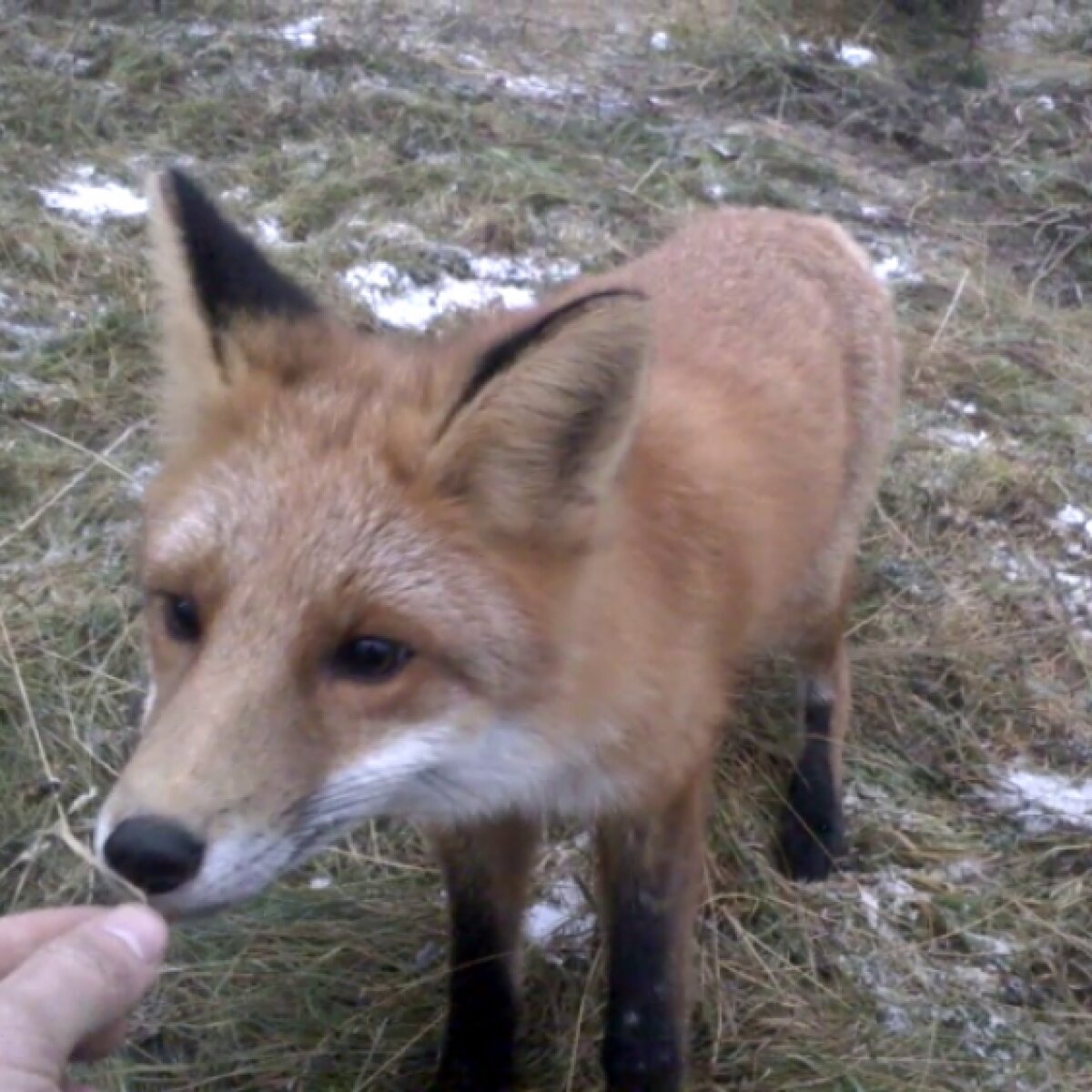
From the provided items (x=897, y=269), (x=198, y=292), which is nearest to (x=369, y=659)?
(x=198, y=292)

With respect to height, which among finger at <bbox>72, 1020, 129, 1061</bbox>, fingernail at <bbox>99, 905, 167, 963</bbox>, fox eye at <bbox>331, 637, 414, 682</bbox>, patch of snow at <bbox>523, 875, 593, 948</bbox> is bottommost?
patch of snow at <bbox>523, 875, 593, 948</bbox>

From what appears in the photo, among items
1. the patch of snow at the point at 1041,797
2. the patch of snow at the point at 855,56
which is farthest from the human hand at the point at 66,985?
the patch of snow at the point at 855,56

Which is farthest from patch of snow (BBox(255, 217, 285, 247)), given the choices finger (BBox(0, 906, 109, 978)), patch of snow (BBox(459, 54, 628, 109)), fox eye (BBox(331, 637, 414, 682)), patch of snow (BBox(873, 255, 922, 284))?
finger (BBox(0, 906, 109, 978))

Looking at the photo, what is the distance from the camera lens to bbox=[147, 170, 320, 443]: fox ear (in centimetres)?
233

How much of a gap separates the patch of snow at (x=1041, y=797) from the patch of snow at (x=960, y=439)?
147cm

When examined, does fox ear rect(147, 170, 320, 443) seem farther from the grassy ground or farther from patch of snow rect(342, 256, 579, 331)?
patch of snow rect(342, 256, 579, 331)

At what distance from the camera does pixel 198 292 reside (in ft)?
7.80

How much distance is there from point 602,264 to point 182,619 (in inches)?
155

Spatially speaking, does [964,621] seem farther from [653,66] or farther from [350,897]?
[653,66]

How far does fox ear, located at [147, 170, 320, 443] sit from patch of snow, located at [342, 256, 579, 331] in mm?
2638

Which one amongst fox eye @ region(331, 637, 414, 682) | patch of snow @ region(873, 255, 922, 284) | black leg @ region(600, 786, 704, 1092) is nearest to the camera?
fox eye @ region(331, 637, 414, 682)

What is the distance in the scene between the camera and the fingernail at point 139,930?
5.84 feet

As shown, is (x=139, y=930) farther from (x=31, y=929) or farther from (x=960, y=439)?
(x=960, y=439)

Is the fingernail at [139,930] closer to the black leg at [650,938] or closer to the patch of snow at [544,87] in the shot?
the black leg at [650,938]
